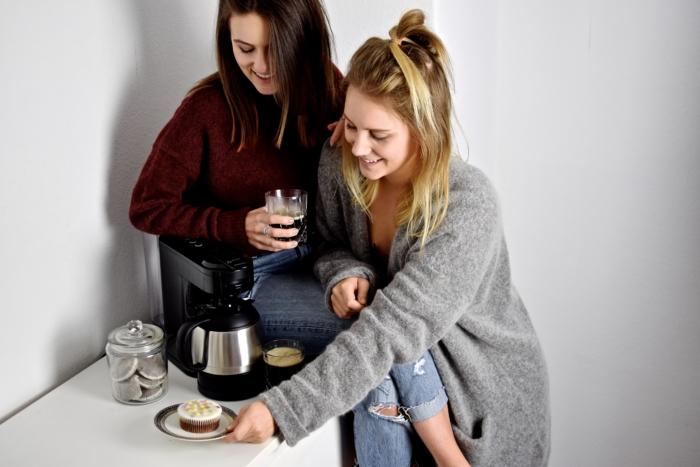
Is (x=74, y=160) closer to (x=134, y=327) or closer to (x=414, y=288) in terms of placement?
(x=134, y=327)

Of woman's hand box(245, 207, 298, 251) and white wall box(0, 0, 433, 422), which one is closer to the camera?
white wall box(0, 0, 433, 422)

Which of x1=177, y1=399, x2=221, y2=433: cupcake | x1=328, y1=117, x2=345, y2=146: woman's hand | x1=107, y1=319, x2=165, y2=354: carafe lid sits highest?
x1=328, y1=117, x2=345, y2=146: woman's hand

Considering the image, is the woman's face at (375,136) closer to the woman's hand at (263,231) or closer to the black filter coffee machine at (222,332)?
the woman's hand at (263,231)

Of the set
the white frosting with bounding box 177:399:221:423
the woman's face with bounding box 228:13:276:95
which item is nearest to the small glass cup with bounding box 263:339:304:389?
the white frosting with bounding box 177:399:221:423

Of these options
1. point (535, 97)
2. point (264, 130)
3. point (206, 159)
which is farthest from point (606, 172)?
point (206, 159)

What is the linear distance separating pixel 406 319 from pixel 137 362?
0.47m

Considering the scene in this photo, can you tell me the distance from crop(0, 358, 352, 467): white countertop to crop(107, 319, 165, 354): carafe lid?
0.11m

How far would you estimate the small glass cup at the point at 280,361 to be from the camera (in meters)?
1.19

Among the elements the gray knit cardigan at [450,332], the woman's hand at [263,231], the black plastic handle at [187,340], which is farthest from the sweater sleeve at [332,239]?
the black plastic handle at [187,340]

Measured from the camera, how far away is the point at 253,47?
1294 millimetres

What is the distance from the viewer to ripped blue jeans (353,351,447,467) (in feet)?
3.87

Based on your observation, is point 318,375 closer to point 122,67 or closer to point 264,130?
point 264,130

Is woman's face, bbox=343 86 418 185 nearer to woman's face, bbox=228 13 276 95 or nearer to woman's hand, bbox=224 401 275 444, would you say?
woman's face, bbox=228 13 276 95

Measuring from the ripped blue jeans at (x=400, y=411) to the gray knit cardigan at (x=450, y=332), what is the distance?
5 centimetres
